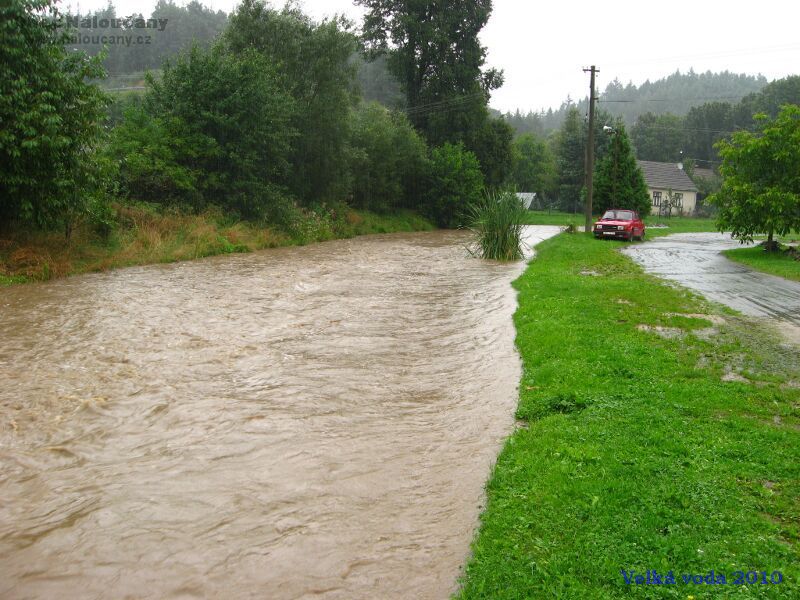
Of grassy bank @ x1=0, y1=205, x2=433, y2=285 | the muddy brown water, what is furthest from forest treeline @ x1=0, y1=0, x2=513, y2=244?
the muddy brown water

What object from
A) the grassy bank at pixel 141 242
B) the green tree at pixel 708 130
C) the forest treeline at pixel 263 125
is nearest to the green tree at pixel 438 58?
the forest treeline at pixel 263 125

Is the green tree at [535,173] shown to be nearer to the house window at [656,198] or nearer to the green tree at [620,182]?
the house window at [656,198]

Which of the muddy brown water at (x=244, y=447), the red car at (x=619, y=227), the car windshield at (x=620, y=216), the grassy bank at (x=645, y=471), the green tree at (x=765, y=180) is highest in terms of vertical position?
the green tree at (x=765, y=180)

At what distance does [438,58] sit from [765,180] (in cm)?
3163

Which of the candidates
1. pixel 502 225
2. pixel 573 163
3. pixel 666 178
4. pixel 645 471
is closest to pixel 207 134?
pixel 502 225

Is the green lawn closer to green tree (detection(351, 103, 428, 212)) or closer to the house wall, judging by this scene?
green tree (detection(351, 103, 428, 212))

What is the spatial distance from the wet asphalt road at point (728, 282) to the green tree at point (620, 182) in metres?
21.0

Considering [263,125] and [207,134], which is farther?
[263,125]

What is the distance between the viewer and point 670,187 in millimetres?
76875

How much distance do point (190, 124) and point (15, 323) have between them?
54.0ft

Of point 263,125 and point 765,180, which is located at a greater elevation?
point 263,125

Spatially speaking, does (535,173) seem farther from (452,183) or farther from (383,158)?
(383,158)

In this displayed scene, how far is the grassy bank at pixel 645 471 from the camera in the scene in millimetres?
3508

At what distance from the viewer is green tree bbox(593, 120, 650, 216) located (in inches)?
1794
